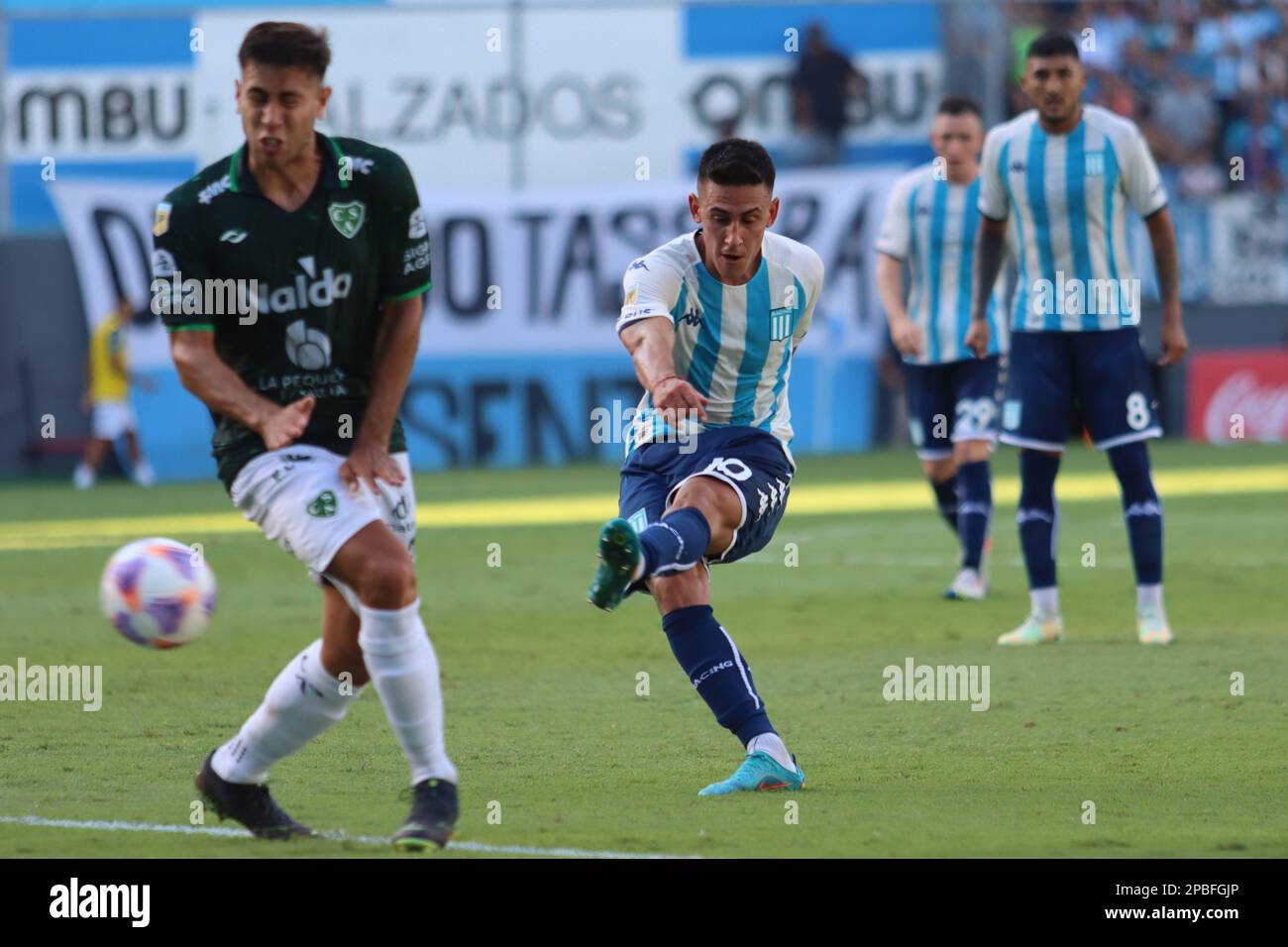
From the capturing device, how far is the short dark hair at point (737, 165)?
5816mm

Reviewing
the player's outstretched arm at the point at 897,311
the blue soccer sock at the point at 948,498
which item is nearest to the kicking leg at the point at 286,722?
the player's outstretched arm at the point at 897,311

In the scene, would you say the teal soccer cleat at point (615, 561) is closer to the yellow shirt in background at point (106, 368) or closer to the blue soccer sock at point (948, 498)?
the blue soccer sock at point (948, 498)

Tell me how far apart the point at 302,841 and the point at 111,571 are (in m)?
0.91

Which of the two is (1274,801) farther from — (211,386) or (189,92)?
(189,92)

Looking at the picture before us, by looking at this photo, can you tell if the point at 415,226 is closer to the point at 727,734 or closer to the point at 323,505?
the point at 323,505

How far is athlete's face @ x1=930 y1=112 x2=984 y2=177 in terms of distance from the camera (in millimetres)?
10938

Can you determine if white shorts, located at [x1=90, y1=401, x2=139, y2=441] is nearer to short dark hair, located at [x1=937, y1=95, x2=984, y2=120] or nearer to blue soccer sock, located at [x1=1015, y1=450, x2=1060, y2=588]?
short dark hair, located at [x1=937, y1=95, x2=984, y2=120]

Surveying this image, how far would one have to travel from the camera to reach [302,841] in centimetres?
515

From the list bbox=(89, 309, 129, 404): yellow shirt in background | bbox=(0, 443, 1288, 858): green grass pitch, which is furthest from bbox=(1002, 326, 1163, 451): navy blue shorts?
bbox=(89, 309, 129, 404): yellow shirt in background

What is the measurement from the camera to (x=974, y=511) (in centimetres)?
1084

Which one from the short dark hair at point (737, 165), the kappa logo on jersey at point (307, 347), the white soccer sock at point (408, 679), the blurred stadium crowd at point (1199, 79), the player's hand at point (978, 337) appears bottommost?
the white soccer sock at point (408, 679)

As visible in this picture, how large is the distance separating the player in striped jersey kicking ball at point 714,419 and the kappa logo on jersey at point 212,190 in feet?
4.13

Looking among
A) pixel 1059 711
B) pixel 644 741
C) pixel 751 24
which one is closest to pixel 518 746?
pixel 644 741

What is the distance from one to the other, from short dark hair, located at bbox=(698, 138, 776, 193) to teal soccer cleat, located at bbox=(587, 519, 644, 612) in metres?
1.06
